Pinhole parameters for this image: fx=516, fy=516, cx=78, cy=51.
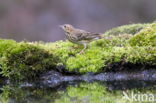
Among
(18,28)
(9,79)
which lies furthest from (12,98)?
(18,28)

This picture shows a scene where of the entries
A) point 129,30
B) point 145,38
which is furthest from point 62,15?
point 145,38

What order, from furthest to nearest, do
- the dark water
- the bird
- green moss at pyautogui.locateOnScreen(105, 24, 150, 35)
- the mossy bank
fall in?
green moss at pyautogui.locateOnScreen(105, 24, 150, 35) → the bird → the mossy bank → the dark water

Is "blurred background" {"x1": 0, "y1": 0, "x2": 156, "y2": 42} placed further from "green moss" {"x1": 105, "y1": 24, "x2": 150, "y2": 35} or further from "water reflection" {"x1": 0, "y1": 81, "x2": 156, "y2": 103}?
"water reflection" {"x1": 0, "y1": 81, "x2": 156, "y2": 103}

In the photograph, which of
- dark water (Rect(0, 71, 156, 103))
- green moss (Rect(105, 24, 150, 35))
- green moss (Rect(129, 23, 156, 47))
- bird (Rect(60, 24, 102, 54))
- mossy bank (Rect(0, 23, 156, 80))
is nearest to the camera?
→ dark water (Rect(0, 71, 156, 103))

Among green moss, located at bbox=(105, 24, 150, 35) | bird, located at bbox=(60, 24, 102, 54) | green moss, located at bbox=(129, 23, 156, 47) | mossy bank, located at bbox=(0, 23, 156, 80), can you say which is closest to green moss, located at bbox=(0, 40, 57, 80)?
mossy bank, located at bbox=(0, 23, 156, 80)

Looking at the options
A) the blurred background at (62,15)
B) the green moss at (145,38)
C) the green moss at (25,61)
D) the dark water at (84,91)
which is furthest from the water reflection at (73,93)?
the blurred background at (62,15)

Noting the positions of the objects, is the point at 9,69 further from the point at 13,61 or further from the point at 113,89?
the point at 113,89
